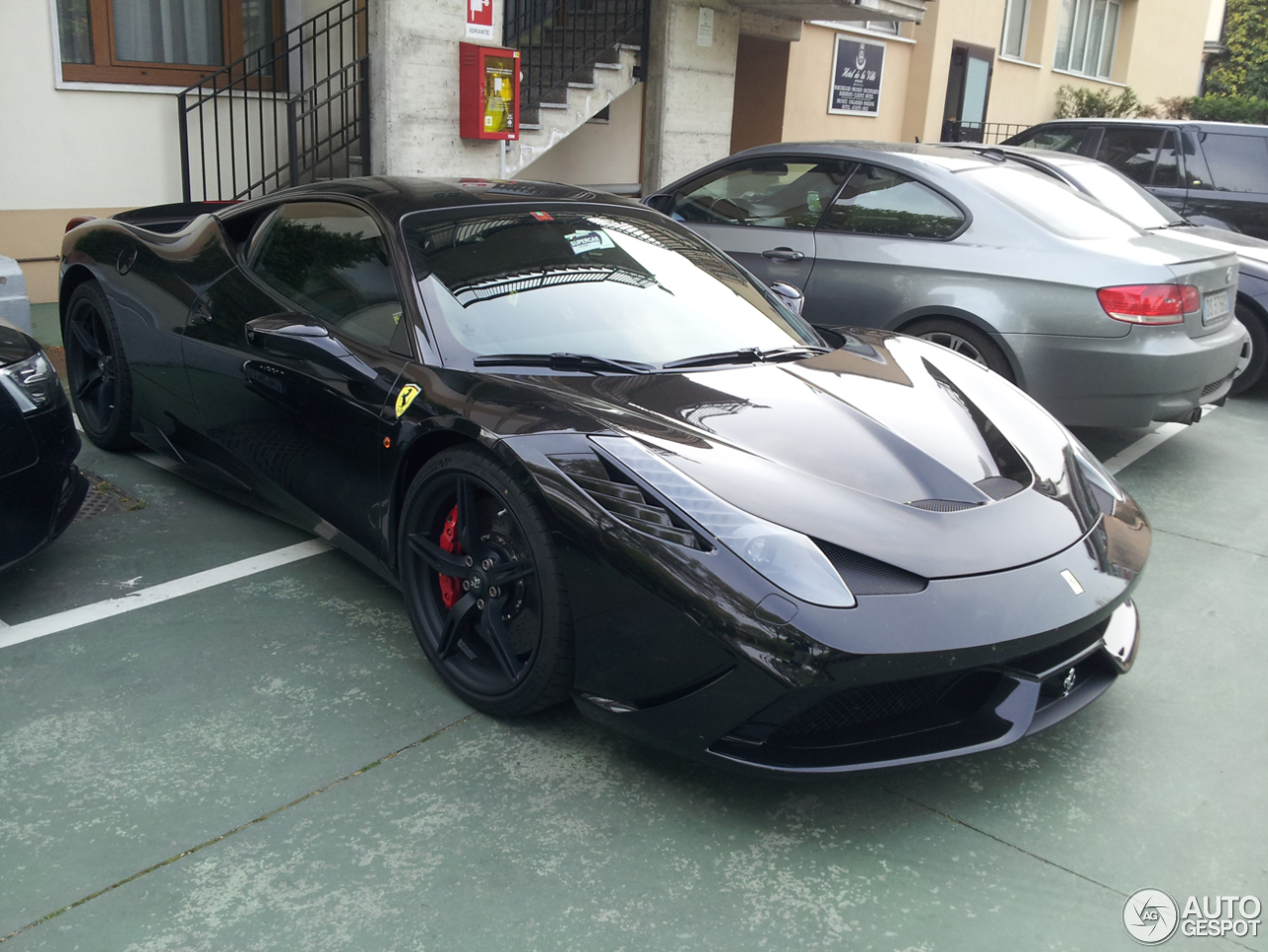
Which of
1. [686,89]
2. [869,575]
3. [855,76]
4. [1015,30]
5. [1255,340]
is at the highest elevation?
[1015,30]

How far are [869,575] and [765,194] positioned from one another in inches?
169

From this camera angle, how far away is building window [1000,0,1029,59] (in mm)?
19797

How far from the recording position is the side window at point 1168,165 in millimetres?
8836

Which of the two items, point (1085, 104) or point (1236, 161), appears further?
point (1085, 104)

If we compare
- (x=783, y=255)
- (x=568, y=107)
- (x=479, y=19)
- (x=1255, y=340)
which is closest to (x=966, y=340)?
(x=783, y=255)

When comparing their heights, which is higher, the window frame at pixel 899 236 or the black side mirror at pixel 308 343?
the window frame at pixel 899 236

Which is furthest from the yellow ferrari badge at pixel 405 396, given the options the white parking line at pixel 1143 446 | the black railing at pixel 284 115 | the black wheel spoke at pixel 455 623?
the black railing at pixel 284 115

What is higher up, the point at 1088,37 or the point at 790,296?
the point at 1088,37

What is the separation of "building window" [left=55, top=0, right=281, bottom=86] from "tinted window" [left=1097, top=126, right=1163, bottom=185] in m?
6.98

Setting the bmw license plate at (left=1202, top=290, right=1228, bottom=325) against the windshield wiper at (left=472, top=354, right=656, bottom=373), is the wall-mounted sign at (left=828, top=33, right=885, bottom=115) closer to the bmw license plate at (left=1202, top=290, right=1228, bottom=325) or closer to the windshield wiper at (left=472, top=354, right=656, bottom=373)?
the bmw license plate at (left=1202, top=290, right=1228, bottom=325)

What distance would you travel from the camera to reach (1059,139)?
31.2 feet

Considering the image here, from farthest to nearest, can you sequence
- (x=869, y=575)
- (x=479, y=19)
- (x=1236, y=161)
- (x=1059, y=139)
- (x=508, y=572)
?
(x=1059, y=139) < (x=479, y=19) < (x=1236, y=161) < (x=508, y=572) < (x=869, y=575)

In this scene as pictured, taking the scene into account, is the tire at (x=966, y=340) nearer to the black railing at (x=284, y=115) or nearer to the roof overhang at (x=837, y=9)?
the black railing at (x=284, y=115)

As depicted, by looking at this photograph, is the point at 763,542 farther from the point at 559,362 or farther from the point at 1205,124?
the point at 1205,124
